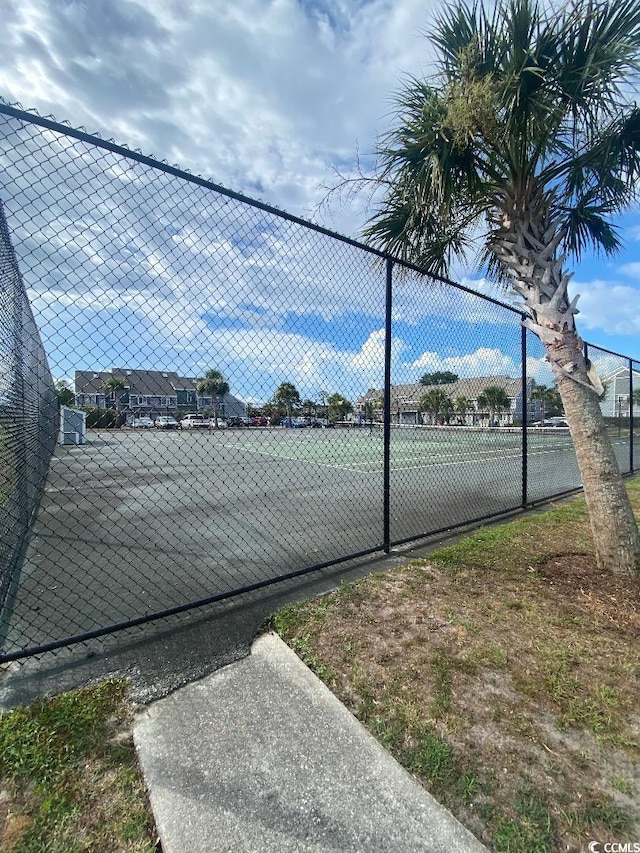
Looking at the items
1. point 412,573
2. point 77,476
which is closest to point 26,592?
point 412,573

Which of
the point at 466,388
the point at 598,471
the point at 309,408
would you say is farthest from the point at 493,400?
the point at 309,408

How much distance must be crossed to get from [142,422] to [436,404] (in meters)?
4.19

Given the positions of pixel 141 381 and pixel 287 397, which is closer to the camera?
pixel 141 381

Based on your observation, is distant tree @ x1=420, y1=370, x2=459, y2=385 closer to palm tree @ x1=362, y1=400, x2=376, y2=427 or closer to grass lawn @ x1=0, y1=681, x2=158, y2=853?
palm tree @ x1=362, y1=400, x2=376, y2=427

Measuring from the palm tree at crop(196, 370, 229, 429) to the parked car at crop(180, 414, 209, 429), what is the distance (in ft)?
1.53

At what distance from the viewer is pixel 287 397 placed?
3.42 m

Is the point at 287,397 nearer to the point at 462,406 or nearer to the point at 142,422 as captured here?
the point at 142,422

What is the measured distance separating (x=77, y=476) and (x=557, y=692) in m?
9.08

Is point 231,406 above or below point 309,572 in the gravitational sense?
above

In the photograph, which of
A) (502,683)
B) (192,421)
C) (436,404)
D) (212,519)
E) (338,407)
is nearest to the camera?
(502,683)

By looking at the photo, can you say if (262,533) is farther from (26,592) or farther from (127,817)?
(127,817)

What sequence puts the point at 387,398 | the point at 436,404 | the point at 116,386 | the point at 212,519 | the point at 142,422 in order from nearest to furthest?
the point at 116,386
the point at 142,422
the point at 387,398
the point at 212,519
the point at 436,404

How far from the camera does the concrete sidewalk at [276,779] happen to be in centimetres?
125

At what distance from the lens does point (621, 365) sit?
8984mm
